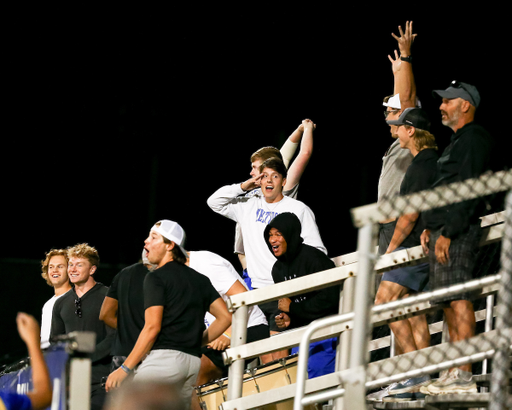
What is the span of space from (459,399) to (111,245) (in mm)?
9023

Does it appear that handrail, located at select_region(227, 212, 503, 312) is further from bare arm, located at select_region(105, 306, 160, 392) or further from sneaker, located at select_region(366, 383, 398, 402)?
sneaker, located at select_region(366, 383, 398, 402)

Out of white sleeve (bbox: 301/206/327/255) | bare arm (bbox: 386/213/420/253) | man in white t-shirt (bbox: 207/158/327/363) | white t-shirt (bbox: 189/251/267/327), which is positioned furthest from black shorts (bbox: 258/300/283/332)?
bare arm (bbox: 386/213/420/253)

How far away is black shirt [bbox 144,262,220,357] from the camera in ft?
12.3

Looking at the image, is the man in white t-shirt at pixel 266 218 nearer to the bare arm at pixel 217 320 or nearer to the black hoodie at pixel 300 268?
the black hoodie at pixel 300 268

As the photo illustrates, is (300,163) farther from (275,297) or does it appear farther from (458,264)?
(458,264)

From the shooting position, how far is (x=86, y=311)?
4953 mm

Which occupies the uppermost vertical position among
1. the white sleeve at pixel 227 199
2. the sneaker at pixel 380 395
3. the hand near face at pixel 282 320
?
the white sleeve at pixel 227 199

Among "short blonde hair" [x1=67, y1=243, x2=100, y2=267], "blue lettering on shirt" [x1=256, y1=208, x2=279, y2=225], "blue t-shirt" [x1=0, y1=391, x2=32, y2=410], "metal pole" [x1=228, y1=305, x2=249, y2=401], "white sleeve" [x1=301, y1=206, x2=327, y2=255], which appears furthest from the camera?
"short blonde hair" [x1=67, y1=243, x2=100, y2=267]

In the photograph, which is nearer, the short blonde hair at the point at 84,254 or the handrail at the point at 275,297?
the handrail at the point at 275,297

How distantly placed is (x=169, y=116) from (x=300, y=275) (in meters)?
7.54

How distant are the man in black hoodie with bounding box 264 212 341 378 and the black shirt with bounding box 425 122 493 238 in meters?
1.04

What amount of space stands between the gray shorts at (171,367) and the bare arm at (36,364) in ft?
3.96

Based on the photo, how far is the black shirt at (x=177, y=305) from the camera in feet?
12.3

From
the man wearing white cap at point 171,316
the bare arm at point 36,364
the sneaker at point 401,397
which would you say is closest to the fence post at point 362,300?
the bare arm at point 36,364
